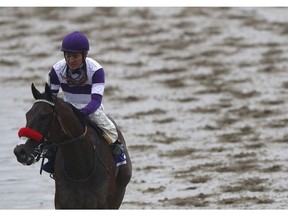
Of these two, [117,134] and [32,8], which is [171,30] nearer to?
[32,8]

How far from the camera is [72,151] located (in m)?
11.3

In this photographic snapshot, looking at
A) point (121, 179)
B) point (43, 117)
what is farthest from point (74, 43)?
point (121, 179)

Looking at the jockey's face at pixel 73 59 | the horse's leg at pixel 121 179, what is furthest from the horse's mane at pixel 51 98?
the horse's leg at pixel 121 179

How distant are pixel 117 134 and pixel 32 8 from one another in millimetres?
18203

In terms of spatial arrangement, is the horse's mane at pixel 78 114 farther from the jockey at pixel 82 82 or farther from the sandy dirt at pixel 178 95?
the sandy dirt at pixel 178 95

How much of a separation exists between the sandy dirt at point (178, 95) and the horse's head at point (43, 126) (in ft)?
13.0

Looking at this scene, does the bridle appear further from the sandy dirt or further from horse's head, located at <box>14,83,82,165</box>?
the sandy dirt

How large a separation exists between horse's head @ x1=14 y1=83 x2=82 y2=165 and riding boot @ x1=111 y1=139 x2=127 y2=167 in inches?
29.9

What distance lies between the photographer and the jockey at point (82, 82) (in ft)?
37.3

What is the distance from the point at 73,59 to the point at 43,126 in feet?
3.16

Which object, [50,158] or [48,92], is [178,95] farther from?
[48,92]

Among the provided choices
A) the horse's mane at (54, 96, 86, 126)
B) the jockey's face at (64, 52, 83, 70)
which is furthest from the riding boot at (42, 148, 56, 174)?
the jockey's face at (64, 52, 83, 70)

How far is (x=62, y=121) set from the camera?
11.0 meters
